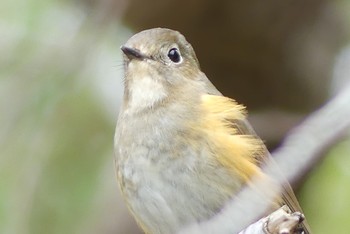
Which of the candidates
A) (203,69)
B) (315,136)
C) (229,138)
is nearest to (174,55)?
(229,138)

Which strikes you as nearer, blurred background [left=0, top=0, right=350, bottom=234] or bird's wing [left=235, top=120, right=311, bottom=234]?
bird's wing [left=235, top=120, right=311, bottom=234]

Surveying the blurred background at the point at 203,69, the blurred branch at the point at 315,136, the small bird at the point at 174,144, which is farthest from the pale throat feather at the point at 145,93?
the blurred branch at the point at 315,136

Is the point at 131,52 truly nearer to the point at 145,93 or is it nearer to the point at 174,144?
the point at 145,93

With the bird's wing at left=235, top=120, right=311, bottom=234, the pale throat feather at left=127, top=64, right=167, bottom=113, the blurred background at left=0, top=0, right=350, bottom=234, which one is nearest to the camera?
the bird's wing at left=235, top=120, right=311, bottom=234

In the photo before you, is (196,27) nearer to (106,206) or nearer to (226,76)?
(226,76)

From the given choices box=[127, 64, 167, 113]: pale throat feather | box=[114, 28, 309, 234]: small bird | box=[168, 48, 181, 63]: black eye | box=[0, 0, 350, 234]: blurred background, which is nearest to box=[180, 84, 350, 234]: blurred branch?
box=[114, 28, 309, 234]: small bird

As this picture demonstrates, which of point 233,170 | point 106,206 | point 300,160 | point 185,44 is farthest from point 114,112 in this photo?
point 300,160

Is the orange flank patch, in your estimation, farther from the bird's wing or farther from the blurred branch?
the blurred branch

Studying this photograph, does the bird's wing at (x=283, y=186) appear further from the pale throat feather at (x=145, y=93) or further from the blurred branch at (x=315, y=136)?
the blurred branch at (x=315, y=136)
